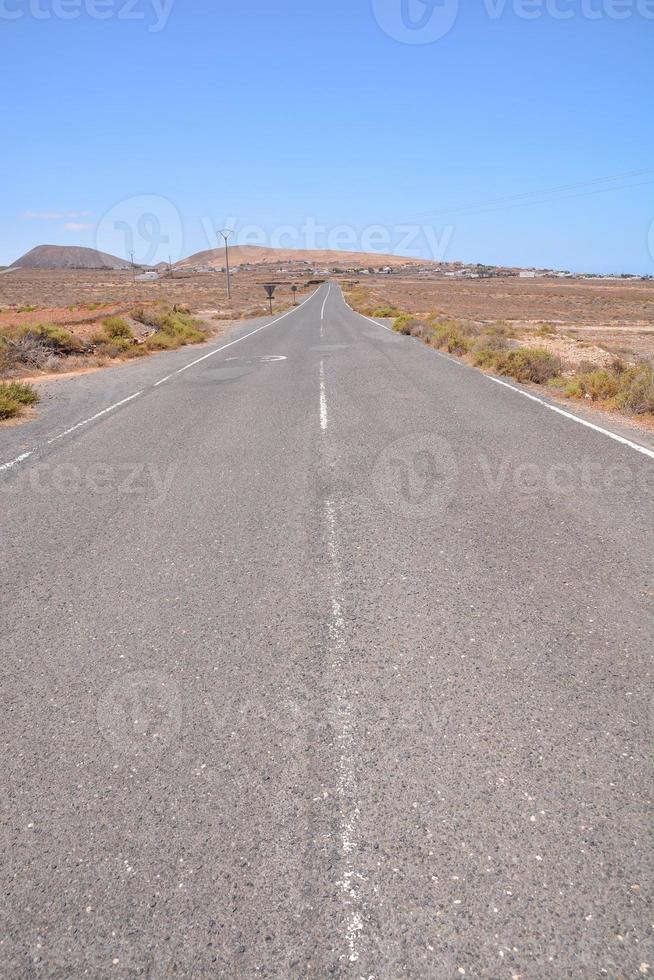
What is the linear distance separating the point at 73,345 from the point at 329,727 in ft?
65.8

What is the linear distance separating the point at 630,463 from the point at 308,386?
7.60 meters

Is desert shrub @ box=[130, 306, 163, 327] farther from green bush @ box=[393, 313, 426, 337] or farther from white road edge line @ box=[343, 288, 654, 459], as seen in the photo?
white road edge line @ box=[343, 288, 654, 459]

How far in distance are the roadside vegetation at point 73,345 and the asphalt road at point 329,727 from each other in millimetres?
12061

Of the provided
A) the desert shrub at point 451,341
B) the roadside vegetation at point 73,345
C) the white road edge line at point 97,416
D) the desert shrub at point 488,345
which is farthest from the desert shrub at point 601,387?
the roadside vegetation at point 73,345

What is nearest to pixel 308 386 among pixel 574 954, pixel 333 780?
pixel 333 780

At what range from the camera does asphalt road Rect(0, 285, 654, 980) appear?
2203 mm

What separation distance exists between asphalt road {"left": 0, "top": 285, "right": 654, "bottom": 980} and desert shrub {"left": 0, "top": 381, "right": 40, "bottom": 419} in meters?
4.67

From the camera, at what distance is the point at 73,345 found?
20547 millimetres

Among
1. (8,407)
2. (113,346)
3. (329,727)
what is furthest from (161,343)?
(329,727)

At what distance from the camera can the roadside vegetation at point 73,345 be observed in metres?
17.7

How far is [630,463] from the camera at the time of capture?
24.8ft

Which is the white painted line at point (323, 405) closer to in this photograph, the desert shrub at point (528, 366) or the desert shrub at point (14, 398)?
the desert shrub at point (528, 366)

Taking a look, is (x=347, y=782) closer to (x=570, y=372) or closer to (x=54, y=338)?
(x=570, y=372)

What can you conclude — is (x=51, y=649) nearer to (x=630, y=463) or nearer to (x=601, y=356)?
(x=630, y=463)
